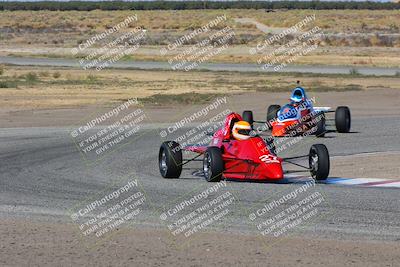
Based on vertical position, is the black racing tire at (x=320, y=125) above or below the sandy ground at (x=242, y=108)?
above

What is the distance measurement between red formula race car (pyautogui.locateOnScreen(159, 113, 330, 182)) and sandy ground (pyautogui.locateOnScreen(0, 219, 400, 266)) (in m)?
4.21

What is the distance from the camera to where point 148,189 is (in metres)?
16.6

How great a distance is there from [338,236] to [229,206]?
261 centimetres

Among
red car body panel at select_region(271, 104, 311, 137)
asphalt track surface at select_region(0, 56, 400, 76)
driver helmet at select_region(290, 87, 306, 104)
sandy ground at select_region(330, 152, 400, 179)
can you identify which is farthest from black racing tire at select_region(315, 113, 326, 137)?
asphalt track surface at select_region(0, 56, 400, 76)

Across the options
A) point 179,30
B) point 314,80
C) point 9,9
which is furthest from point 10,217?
point 9,9

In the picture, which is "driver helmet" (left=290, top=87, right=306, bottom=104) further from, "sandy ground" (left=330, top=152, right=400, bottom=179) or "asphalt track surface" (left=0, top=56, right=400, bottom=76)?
"asphalt track surface" (left=0, top=56, right=400, bottom=76)

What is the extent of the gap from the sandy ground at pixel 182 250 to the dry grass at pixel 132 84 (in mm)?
23603

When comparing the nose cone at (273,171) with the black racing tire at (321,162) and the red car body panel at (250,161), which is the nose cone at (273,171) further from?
the black racing tire at (321,162)

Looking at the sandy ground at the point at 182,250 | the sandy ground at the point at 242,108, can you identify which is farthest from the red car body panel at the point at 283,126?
the sandy ground at the point at 182,250

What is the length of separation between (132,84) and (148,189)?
29.7 m

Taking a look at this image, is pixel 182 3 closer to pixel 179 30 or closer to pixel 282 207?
pixel 179 30

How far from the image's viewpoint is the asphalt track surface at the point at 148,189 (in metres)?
13.3

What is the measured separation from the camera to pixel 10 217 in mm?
14031

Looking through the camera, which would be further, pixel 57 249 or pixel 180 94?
pixel 180 94
